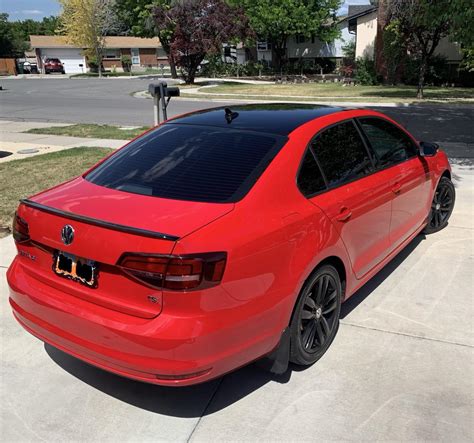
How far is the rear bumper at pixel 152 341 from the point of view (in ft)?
7.80

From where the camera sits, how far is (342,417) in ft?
9.08

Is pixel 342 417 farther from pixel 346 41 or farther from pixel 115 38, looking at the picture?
pixel 115 38

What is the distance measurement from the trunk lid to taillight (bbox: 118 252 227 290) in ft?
0.13

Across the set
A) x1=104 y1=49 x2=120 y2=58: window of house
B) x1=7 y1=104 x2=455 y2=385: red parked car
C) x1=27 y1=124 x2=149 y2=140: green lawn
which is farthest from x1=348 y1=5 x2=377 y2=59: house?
x1=104 y1=49 x2=120 y2=58: window of house

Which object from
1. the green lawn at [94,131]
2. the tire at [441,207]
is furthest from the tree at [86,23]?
the tire at [441,207]

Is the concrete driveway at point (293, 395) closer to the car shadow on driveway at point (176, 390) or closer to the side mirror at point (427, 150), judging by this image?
the car shadow on driveway at point (176, 390)

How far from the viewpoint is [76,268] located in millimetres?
2658

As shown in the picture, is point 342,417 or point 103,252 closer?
point 103,252

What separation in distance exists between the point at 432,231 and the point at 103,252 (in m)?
4.10

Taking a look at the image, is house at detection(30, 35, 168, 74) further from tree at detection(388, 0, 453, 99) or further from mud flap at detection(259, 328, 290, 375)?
mud flap at detection(259, 328, 290, 375)

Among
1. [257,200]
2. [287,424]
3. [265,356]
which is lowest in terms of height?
[287,424]

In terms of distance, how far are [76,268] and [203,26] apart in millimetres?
32673

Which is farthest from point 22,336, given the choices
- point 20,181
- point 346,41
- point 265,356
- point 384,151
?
point 346,41

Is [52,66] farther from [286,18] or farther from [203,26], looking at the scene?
[203,26]
